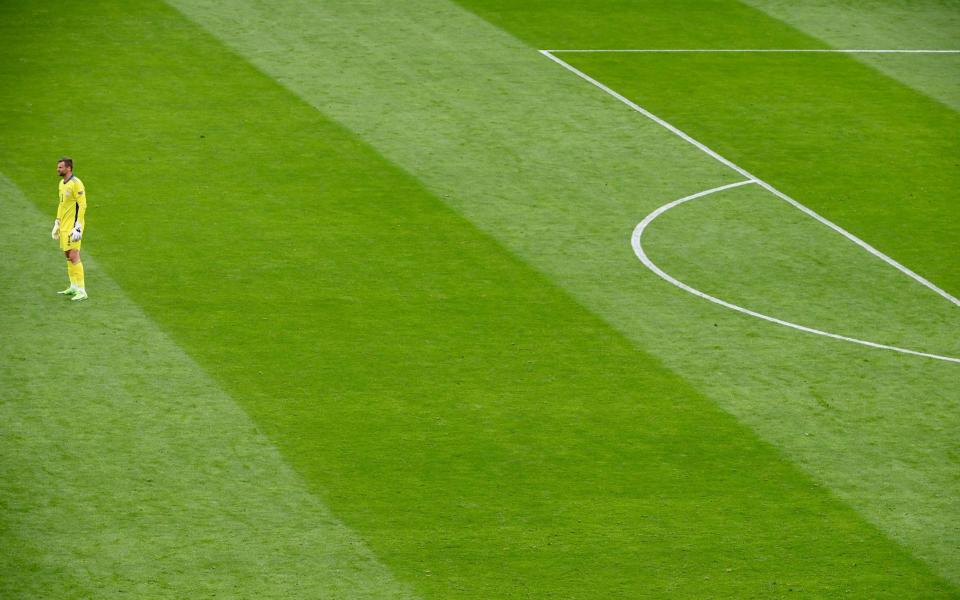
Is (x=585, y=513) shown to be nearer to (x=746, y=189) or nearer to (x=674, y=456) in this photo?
(x=674, y=456)

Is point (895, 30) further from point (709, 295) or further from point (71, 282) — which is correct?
point (71, 282)

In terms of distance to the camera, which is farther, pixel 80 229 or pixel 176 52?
pixel 176 52

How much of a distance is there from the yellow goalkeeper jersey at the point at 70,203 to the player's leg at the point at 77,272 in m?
0.37

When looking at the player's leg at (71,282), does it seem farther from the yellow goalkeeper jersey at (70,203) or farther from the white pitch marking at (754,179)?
the white pitch marking at (754,179)

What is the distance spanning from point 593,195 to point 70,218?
7.57 meters

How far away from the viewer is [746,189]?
2398cm

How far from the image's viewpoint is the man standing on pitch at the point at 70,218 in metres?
19.6

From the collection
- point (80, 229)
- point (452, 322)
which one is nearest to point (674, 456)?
point (452, 322)

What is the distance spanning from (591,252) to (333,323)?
13.3 feet

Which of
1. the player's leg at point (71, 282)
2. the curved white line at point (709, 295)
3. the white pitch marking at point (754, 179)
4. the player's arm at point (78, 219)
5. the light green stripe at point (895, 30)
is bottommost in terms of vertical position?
the player's leg at point (71, 282)

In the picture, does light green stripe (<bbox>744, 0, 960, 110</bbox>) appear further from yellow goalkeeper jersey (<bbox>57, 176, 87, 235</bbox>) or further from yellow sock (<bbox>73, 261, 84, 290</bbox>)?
yellow sock (<bbox>73, 261, 84, 290</bbox>)

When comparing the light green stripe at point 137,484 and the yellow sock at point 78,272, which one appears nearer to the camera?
the light green stripe at point 137,484

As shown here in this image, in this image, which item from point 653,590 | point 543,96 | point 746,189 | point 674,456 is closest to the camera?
point 653,590

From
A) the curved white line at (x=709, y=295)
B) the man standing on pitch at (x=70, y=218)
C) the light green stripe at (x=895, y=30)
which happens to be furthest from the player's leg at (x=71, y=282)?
the light green stripe at (x=895, y=30)
